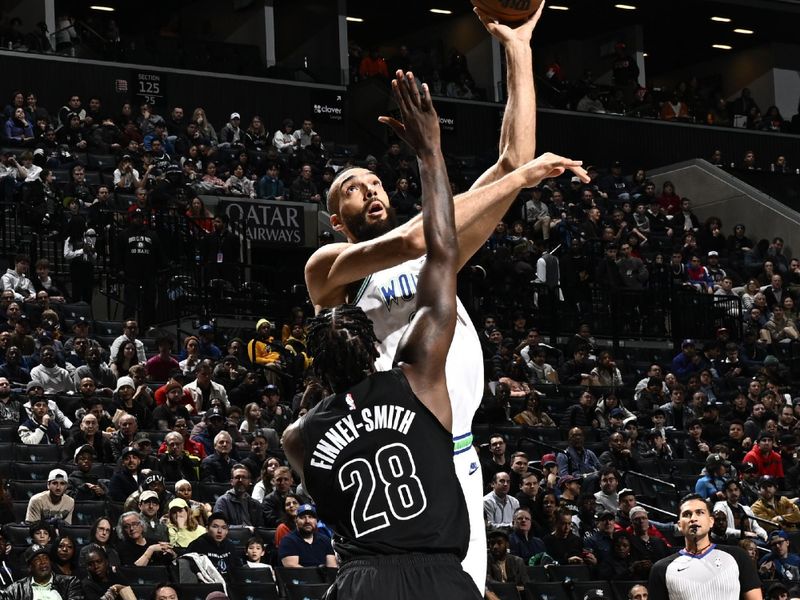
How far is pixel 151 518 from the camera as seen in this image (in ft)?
43.4

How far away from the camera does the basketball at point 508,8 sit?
5.72m

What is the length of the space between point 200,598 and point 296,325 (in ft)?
24.8

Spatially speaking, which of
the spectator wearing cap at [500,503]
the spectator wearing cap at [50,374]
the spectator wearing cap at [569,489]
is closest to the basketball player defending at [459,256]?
the spectator wearing cap at [500,503]

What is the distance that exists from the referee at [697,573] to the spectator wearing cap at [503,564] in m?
4.37

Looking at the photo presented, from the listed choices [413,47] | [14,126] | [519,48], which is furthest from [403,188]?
[519,48]

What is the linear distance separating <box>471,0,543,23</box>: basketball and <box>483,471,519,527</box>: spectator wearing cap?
390 inches

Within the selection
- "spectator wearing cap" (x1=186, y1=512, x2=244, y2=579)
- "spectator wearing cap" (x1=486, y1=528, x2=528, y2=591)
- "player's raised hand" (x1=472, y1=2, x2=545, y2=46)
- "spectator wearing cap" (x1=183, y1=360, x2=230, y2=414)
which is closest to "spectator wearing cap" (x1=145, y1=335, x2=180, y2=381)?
"spectator wearing cap" (x1=183, y1=360, x2=230, y2=414)

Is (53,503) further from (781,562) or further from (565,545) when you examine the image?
(781,562)

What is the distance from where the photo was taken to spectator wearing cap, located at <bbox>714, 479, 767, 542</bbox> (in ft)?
55.1

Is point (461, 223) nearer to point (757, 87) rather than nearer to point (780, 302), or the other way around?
point (780, 302)

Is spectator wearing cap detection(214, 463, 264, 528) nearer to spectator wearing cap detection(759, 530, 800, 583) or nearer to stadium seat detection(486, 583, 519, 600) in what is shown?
stadium seat detection(486, 583, 519, 600)

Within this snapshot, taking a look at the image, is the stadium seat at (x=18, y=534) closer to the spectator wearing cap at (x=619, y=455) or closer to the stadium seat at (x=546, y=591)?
the stadium seat at (x=546, y=591)

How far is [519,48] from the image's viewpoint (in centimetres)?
561

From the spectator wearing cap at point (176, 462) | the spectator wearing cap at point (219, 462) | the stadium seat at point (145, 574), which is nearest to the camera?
the stadium seat at point (145, 574)
